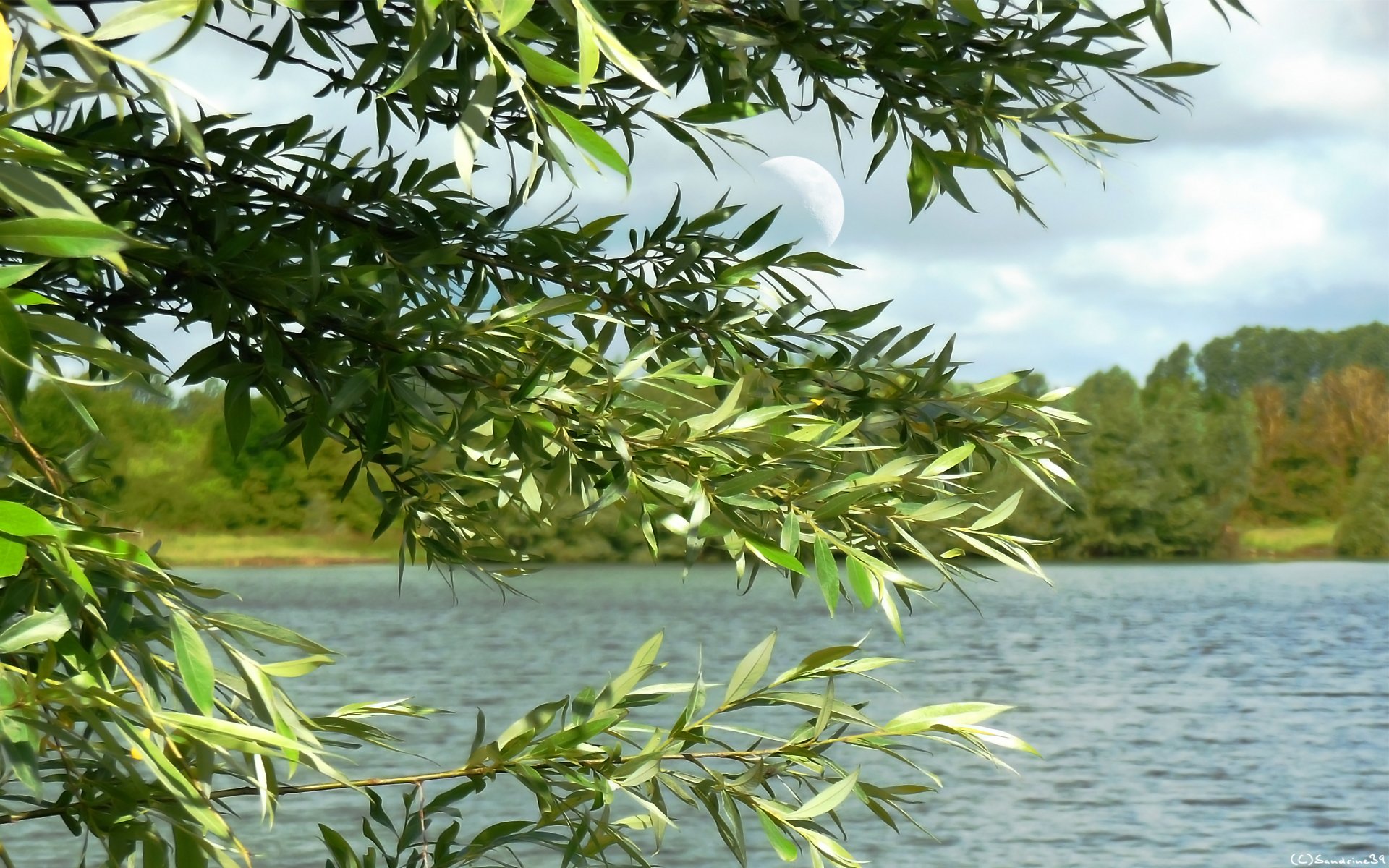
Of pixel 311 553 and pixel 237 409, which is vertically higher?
pixel 237 409

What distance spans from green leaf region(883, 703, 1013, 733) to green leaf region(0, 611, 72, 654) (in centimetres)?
101

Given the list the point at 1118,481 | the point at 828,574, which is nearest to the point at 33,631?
the point at 828,574

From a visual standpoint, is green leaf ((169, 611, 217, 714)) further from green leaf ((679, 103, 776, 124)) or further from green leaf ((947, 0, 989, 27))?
green leaf ((947, 0, 989, 27))

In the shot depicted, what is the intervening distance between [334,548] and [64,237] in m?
54.8

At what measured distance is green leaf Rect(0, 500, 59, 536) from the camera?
917 millimetres

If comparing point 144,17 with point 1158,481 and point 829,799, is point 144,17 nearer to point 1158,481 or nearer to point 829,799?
point 829,799

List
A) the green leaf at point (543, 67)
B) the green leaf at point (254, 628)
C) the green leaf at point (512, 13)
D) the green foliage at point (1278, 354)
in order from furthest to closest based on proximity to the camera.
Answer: the green foliage at point (1278, 354)
the green leaf at point (254, 628)
the green leaf at point (543, 67)
the green leaf at point (512, 13)

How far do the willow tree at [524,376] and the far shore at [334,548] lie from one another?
4819 cm

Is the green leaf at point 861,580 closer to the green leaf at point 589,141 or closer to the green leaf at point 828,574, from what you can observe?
the green leaf at point 828,574

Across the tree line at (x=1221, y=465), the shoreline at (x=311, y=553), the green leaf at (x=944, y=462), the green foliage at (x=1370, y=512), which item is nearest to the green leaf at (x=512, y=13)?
the green leaf at (x=944, y=462)

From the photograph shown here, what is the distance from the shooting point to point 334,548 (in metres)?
52.9

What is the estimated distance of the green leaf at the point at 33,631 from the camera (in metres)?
1.09

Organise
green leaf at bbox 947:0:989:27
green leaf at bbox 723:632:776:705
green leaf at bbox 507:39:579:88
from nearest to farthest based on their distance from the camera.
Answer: green leaf at bbox 507:39:579:88 → green leaf at bbox 947:0:989:27 → green leaf at bbox 723:632:776:705

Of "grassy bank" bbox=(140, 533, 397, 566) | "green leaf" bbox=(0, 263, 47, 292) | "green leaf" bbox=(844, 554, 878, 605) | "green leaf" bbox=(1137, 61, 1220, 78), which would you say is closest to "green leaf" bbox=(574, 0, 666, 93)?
"green leaf" bbox=(0, 263, 47, 292)
